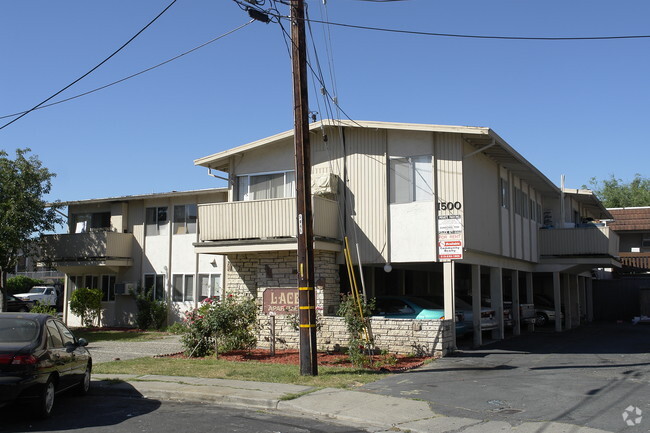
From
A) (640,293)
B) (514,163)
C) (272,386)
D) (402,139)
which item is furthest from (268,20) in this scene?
(640,293)

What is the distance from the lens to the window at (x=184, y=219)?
2570cm

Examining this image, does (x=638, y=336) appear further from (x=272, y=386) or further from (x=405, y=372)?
(x=272, y=386)

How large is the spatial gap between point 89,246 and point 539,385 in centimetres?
2014

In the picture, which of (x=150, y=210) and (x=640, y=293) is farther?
(x=640, y=293)

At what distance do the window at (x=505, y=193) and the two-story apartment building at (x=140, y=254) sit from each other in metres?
10.5

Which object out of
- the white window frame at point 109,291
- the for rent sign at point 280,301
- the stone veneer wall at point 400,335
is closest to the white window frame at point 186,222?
the white window frame at point 109,291

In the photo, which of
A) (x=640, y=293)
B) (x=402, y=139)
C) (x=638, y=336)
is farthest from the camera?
(x=640, y=293)

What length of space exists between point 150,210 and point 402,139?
13.4 metres

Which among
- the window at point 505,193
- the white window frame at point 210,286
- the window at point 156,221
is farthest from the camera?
the window at point 156,221

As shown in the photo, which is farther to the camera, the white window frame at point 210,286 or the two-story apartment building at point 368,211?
the white window frame at point 210,286

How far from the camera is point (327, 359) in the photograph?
15148 millimetres

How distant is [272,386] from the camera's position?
446 inches

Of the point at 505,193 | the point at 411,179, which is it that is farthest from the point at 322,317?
the point at 505,193

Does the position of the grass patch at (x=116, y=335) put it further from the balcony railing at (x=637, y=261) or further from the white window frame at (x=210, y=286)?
the balcony railing at (x=637, y=261)
